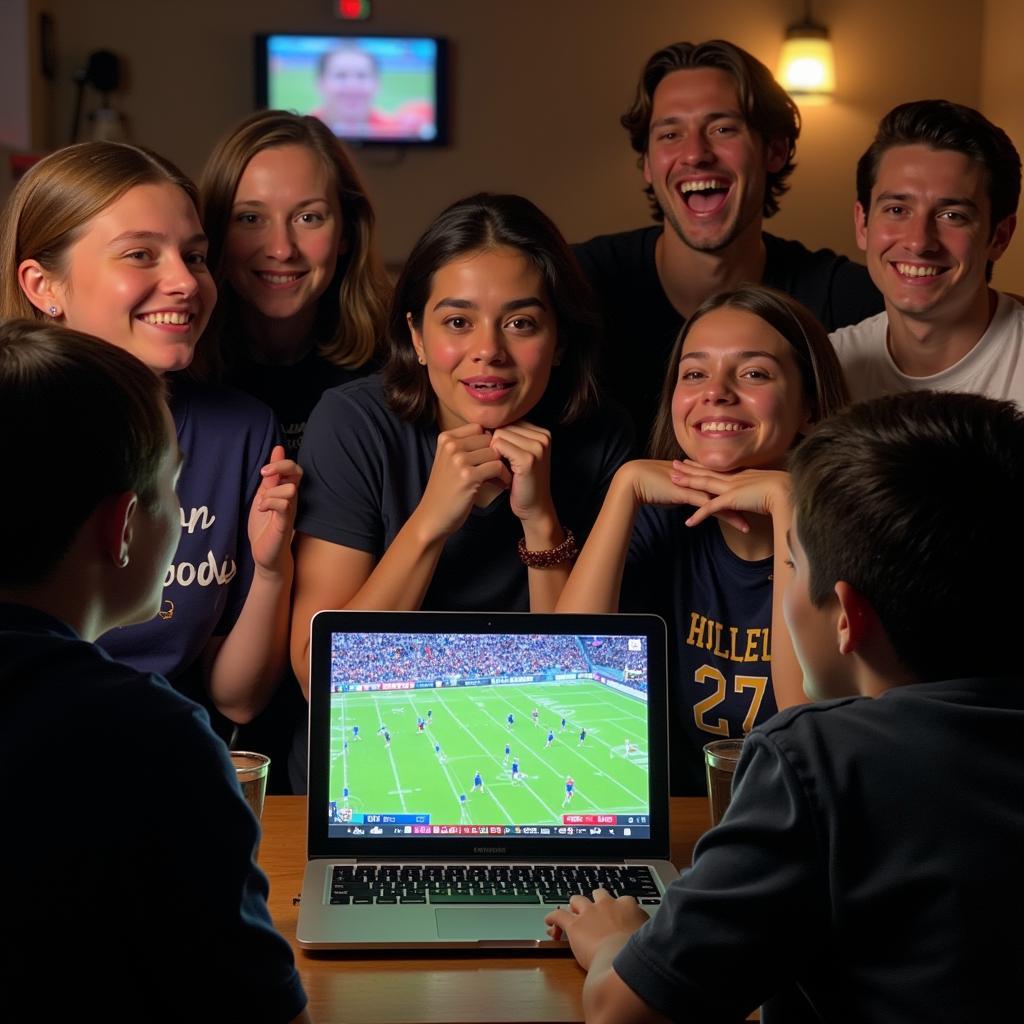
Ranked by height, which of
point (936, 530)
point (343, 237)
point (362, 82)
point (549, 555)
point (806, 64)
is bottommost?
point (549, 555)

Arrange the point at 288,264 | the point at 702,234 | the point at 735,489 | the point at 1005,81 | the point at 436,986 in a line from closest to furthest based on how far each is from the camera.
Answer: the point at 436,986, the point at 735,489, the point at 288,264, the point at 702,234, the point at 1005,81

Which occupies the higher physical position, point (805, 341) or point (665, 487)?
point (805, 341)

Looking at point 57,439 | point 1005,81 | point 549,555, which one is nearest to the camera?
point 57,439

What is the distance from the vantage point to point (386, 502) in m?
2.05

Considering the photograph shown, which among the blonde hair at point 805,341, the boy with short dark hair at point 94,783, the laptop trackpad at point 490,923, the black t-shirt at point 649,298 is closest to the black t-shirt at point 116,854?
the boy with short dark hair at point 94,783

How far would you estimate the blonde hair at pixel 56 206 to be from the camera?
6.26 ft

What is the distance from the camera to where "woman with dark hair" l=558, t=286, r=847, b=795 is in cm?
189

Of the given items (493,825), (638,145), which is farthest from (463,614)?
(638,145)

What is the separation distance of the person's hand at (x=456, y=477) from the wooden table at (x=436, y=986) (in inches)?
28.2

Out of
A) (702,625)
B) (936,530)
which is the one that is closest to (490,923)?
(936,530)

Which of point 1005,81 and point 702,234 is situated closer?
point 702,234

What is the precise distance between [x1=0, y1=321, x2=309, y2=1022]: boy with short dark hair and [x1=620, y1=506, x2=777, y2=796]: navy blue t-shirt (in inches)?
37.9

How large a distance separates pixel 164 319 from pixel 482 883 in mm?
990

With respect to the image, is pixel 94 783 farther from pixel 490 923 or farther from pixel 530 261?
pixel 530 261
